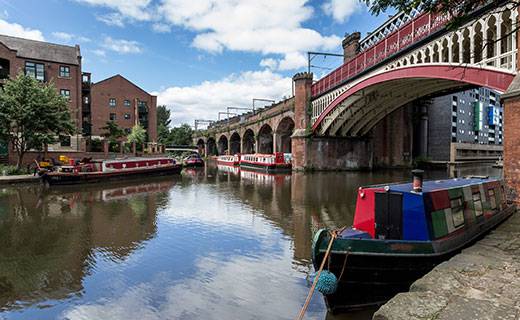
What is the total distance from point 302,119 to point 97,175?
17.1 meters

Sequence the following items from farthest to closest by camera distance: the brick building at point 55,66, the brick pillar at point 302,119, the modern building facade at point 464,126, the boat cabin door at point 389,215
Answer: the modern building facade at point 464,126
the brick building at point 55,66
the brick pillar at point 302,119
the boat cabin door at point 389,215

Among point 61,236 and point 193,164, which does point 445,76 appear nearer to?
point 61,236

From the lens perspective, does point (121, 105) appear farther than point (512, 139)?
Yes

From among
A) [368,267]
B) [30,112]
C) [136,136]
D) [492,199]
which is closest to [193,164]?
[136,136]

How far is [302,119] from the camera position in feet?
96.8

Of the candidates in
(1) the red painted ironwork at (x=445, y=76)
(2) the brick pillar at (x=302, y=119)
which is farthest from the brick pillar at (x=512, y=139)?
→ (2) the brick pillar at (x=302, y=119)

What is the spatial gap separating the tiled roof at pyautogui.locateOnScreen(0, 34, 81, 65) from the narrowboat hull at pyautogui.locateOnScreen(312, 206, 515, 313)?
3780 centimetres

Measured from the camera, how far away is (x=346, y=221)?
9.60m

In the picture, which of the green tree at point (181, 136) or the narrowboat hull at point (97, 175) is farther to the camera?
the green tree at point (181, 136)

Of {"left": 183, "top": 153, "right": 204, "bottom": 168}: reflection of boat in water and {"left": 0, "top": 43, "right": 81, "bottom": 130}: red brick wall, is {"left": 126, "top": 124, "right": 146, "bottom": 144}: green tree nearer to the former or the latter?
{"left": 0, "top": 43, "right": 81, "bottom": 130}: red brick wall

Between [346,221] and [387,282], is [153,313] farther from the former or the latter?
[346,221]

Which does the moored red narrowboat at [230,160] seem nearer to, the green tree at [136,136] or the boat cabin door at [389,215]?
the green tree at [136,136]

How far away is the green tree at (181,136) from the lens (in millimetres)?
76000

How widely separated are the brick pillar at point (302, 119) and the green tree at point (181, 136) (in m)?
50.4
